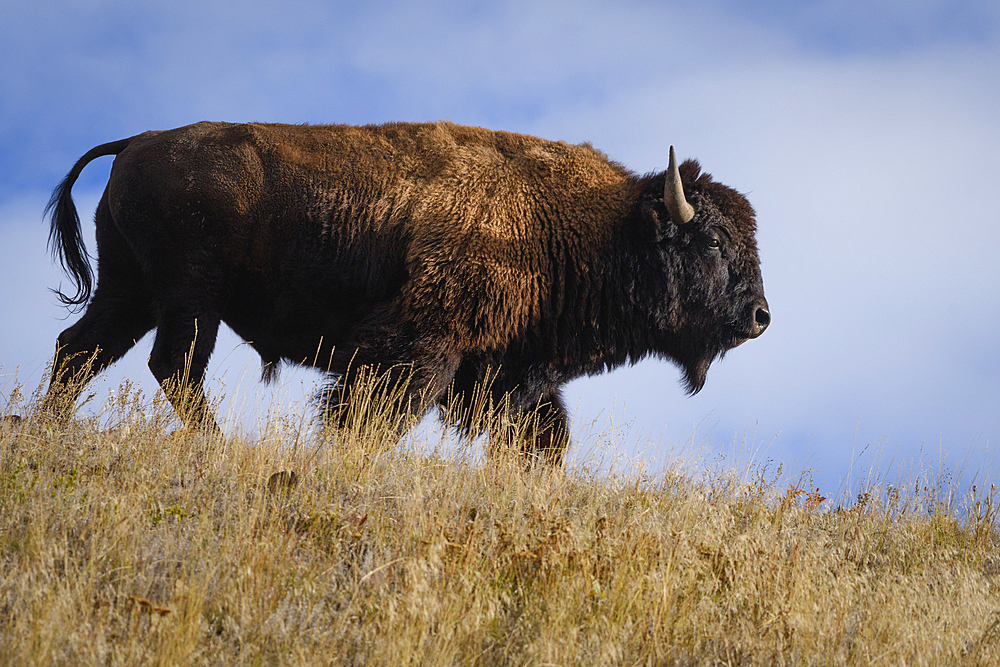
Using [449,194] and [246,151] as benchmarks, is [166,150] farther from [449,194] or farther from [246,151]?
[449,194]

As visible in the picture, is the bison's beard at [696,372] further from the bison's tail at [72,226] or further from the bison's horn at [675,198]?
the bison's tail at [72,226]

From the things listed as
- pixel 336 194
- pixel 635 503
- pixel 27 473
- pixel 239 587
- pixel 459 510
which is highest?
pixel 336 194

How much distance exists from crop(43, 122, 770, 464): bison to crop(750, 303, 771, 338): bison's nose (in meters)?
0.02

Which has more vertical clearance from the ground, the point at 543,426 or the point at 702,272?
the point at 702,272

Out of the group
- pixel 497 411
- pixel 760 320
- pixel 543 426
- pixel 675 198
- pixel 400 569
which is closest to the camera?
pixel 400 569

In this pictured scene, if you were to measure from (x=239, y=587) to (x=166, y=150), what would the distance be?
406cm

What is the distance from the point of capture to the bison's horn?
657 cm

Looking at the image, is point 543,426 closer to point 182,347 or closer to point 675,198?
point 675,198

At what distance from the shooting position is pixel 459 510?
180 inches

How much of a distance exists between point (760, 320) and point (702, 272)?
670mm

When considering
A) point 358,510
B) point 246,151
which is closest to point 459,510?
point 358,510

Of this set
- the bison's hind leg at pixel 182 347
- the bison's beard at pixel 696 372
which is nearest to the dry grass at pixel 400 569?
the bison's hind leg at pixel 182 347

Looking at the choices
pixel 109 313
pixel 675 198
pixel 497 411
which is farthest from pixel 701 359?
pixel 109 313

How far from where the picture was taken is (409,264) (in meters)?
6.09
